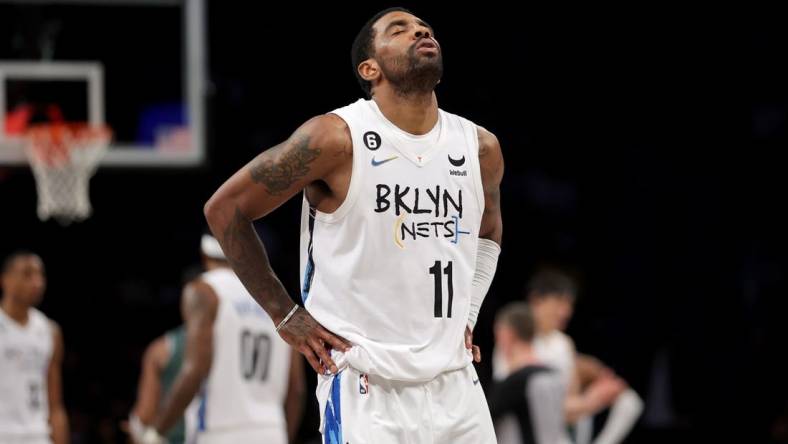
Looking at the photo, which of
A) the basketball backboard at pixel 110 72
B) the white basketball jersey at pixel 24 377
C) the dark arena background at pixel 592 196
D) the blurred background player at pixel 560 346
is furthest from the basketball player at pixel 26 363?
the dark arena background at pixel 592 196

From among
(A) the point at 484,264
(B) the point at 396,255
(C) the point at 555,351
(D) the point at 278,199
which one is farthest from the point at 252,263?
(C) the point at 555,351

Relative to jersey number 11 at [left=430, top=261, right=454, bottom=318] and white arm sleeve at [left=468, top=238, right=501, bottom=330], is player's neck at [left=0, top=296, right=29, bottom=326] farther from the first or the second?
jersey number 11 at [left=430, top=261, right=454, bottom=318]

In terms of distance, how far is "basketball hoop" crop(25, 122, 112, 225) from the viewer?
8.98 m

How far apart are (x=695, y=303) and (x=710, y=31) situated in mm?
2879

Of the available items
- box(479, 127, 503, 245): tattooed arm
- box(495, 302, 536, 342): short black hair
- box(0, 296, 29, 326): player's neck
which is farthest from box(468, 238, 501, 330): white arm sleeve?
box(0, 296, 29, 326): player's neck

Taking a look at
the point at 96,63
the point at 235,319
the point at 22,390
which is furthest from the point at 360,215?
the point at 96,63

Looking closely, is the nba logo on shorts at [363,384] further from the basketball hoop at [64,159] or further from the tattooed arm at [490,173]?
the basketball hoop at [64,159]

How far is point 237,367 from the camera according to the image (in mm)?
6840

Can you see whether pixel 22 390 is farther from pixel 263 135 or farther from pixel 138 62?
pixel 263 135

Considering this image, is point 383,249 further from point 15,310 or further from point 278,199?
point 15,310

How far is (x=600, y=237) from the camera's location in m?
14.4

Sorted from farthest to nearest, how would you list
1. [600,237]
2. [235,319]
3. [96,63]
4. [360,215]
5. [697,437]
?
[600,237]
[697,437]
[96,63]
[235,319]
[360,215]

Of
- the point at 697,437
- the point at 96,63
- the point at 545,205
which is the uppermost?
the point at 96,63

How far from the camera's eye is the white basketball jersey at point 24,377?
7980 millimetres
